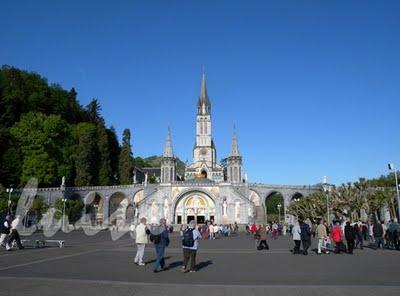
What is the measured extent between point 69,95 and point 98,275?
63.1m

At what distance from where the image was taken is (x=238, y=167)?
6294cm

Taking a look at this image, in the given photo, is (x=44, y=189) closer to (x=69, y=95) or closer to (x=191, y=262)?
(x=69, y=95)

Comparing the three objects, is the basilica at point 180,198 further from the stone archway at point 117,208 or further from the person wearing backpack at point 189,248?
the person wearing backpack at point 189,248

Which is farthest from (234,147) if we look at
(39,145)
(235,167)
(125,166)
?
(39,145)

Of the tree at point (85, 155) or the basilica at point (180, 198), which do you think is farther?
the tree at point (85, 155)

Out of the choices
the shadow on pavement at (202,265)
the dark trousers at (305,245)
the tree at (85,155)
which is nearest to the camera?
the shadow on pavement at (202,265)

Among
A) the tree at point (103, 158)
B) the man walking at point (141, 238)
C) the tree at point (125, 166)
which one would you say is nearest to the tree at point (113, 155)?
the tree at point (125, 166)

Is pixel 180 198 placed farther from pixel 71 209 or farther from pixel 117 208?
pixel 71 209

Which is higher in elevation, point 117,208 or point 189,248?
point 117,208

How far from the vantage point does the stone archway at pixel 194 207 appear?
57500mm

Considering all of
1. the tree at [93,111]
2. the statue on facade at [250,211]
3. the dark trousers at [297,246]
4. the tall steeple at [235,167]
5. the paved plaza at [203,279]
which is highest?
the tree at [93,111]

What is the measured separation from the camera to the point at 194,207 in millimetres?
57500

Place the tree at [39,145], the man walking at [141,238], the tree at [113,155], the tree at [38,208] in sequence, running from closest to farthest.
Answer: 1. the man walking at [141,238]
2. the tree at [38,208]
3. the tree at [39,145]
4. the tree at [113,155]

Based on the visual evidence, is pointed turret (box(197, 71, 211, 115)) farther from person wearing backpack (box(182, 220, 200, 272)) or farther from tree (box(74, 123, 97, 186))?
person wearing backpack (box(182, 220, 200, 272))
